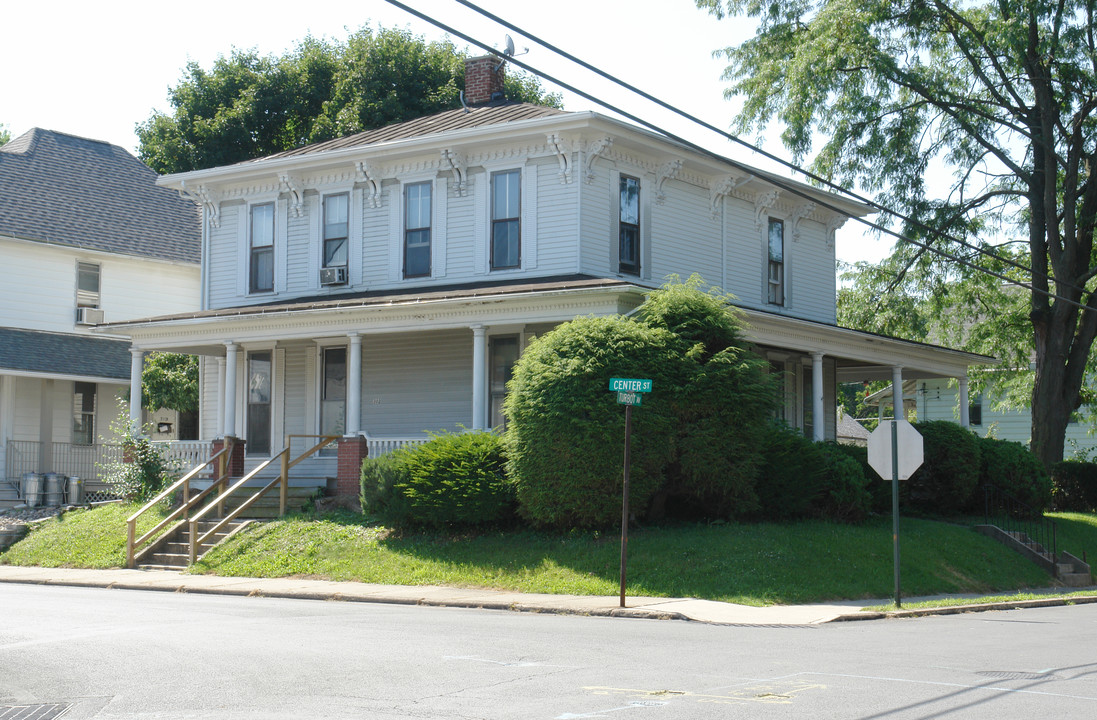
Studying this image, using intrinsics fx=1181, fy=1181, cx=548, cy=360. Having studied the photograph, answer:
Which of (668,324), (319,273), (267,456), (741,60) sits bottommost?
(267,456)

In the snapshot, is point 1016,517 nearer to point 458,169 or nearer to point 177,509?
point 458,169

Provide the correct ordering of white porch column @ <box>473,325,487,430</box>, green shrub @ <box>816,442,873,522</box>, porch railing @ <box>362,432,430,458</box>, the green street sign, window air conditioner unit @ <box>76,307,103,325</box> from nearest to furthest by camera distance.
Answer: the green street sign < green shrub @ <box>816,442,873,522</box> < white porch column @ <box>473,325,487,430</box> < porch railing @ <box>362,432,430,458</box> < window air conditioner unit @ <box>76,307,103,325</box>

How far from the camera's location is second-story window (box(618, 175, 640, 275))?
24469 mm

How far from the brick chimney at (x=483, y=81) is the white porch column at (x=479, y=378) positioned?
8267 millimetres

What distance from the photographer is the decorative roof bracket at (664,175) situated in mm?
24834

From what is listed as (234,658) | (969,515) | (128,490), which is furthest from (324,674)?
(969,515)

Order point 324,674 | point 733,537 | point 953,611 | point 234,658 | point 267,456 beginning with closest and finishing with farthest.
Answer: point 324,674
point 234,658
point 953,611
point 733,537
point 267,456

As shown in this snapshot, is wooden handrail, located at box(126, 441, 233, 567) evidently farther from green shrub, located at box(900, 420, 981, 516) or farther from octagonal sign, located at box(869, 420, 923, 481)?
green shrub, located at box(900, 420, 981, 516)

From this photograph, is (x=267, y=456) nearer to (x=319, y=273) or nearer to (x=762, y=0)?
Answer: (x=319, y=273)

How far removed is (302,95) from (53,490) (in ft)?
74.4

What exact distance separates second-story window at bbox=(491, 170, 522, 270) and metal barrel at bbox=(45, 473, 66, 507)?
41.6ft

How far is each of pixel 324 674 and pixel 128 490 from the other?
55.2 ft

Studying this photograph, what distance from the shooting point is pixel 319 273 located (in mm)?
26531

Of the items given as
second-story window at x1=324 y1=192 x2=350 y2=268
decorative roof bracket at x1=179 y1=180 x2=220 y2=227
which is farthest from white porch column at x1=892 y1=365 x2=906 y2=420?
decorative roof bracket at x1=179 y1=180 x2=220 y2=227
